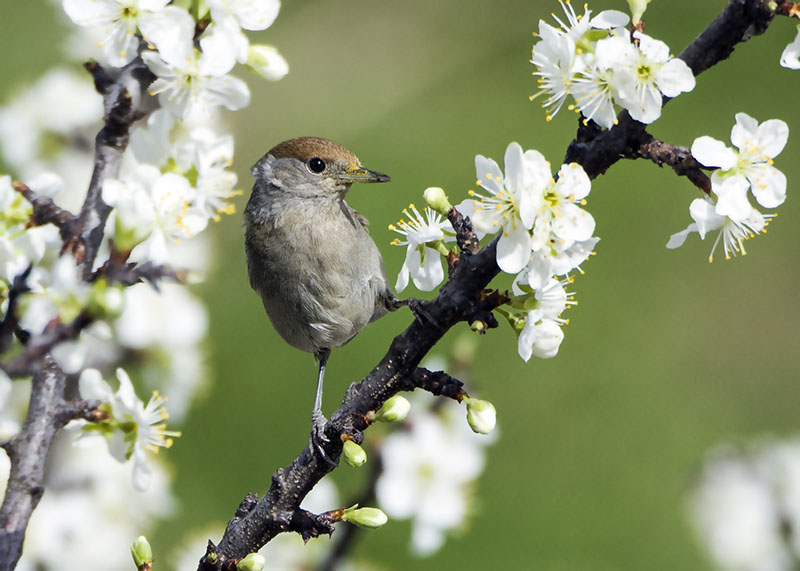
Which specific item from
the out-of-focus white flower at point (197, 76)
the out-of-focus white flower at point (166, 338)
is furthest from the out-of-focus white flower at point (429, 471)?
the out-of-focus white flower at point (197, 76)

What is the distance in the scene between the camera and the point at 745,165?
1.64 m

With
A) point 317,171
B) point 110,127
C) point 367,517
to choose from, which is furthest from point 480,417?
point 317,171

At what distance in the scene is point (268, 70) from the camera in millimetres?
1937

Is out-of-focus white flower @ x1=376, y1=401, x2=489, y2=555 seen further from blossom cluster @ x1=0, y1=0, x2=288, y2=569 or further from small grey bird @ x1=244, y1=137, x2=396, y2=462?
blossom cluster @ x1=0, y1=0, x2=288, y2=569

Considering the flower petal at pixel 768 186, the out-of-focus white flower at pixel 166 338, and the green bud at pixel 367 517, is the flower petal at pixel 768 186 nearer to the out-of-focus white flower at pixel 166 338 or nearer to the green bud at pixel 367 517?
the green bud at pixel 367 517

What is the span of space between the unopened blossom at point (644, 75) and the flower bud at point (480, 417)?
0.55 meters

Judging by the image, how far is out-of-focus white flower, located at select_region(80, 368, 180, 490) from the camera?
5.81 feet

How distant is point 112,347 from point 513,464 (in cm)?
318

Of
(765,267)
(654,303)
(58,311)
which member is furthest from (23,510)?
(765,267)

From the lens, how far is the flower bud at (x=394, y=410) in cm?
162

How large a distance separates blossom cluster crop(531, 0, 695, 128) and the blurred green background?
2930 millimetres

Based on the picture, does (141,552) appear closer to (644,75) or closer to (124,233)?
(124,233)

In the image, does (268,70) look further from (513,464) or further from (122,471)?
(513,464)

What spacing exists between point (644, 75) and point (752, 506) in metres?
1.81
